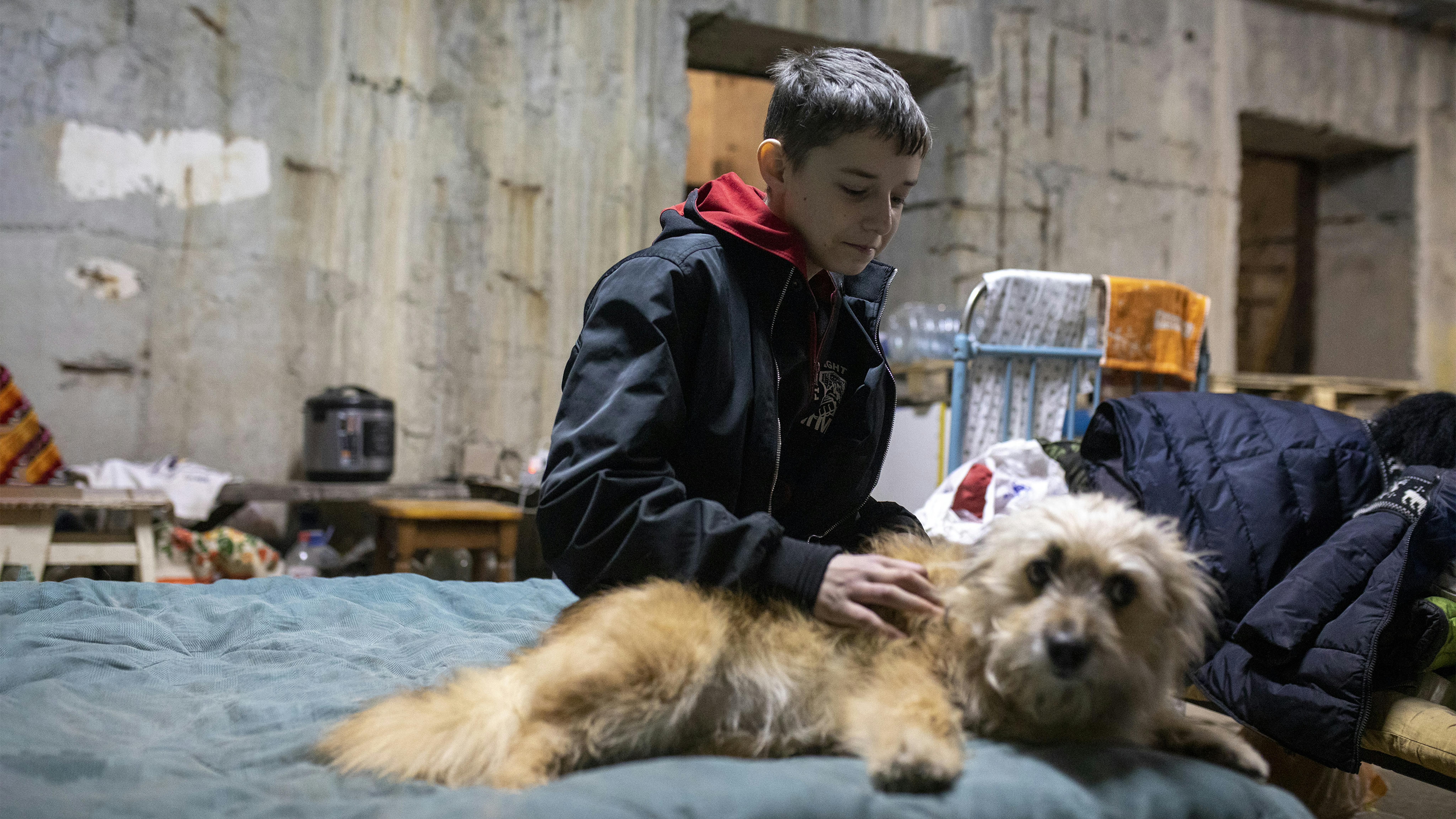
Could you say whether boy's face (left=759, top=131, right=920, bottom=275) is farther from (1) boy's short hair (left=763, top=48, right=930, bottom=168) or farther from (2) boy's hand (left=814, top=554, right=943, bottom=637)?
(2) boy's hand (left=814, top=554, right=943, bottom=637)

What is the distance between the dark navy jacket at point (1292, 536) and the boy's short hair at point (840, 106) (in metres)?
1.15

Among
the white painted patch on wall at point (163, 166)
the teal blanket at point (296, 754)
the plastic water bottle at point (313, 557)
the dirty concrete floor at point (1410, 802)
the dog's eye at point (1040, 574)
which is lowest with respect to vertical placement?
the dirty concrete floor at point (1410, 802)

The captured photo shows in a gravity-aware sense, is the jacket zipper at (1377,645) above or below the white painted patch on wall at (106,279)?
below

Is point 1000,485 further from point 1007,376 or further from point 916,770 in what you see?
point 916,770

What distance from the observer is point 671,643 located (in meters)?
1.32

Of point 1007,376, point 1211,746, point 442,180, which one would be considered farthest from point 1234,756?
point 442,180

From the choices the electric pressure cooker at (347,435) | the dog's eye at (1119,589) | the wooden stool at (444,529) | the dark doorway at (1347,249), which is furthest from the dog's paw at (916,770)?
the dark doorway at (1347,249)

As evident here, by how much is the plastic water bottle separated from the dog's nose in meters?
4.24

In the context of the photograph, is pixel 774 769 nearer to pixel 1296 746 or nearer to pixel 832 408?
pixel 832 408

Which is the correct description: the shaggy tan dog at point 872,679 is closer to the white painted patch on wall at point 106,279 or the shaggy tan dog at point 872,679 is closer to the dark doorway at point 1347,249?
the white painted patch on wall at point 106,279

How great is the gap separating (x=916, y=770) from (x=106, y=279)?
507cm

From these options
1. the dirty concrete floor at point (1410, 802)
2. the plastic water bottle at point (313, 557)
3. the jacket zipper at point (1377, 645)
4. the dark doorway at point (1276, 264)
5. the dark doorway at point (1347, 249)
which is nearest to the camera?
the jacket zipper at point (1377, 645)

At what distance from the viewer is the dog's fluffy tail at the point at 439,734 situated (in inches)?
51.5

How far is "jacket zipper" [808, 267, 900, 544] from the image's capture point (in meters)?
1.93
